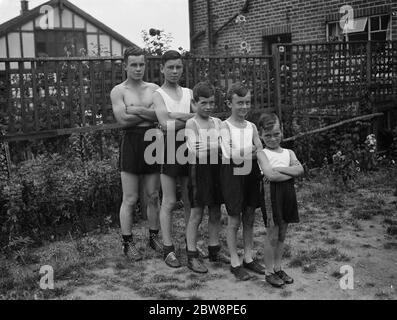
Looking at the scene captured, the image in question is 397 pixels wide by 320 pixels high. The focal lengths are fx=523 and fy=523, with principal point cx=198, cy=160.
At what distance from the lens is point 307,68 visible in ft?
28.5

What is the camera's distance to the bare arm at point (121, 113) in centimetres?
451

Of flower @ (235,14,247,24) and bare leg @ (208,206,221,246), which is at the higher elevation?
flower @ (235,14,247,24)

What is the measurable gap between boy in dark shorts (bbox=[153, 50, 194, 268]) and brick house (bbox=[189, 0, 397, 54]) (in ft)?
21.3

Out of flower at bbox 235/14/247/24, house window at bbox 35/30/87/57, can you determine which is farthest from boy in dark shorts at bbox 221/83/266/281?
house window at bbox 35/30/87/57

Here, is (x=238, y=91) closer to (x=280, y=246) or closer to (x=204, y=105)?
(x=204, y=105)

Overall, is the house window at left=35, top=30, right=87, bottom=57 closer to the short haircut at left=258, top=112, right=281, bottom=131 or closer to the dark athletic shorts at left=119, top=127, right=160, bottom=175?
the dark athletic shorts at left=119, top=127, right=160, bottom=175

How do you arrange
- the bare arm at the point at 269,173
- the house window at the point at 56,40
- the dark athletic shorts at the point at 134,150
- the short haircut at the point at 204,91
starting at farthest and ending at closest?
the house window at the point at 56,40 < the dark athletic shorts at the point at 134,150 < the short haircut at the point at 204,91 < the bare arm at the point at 269,173

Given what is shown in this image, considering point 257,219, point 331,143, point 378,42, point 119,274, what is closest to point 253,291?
point 119,274

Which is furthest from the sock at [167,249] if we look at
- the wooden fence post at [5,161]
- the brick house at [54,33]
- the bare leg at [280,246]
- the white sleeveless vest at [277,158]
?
the brick house at [54,33]

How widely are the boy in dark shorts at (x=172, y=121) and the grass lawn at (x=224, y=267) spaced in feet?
1.39

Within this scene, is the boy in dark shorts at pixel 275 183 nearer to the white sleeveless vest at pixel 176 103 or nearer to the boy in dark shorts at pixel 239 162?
the boy in dark shorts at pixel 239 162

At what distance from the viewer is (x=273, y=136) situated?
3.88 metres

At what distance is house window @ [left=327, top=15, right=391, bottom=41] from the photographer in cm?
1008

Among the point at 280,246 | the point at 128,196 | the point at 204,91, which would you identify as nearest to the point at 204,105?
the point at 204,91
